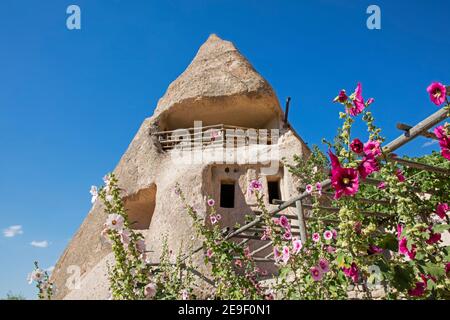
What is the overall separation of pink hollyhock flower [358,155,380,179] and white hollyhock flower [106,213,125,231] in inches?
60.7

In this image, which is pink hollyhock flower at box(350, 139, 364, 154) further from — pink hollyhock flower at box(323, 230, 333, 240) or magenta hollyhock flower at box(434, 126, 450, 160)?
pink hollyhock flower at box(323, 230, 333, 240)

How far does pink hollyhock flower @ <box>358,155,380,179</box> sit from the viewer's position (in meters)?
2.01

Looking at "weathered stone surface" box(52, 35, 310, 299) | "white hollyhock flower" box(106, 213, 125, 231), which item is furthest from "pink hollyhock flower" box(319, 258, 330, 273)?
"weathered stone surface" box(52, 35, 310, 299)

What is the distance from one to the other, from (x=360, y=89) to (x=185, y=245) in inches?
365

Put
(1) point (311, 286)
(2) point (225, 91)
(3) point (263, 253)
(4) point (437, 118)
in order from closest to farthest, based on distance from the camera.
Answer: (1) point (311, 286), (4) point (437, 118), (3) point (263, 253), (2) point (225, 91)


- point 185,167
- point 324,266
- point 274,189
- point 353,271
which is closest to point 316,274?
point 324,266

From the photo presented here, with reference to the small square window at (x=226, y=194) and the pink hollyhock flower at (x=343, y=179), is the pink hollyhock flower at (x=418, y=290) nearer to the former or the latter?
the pink hollyhock flower at (x=343, y=179)

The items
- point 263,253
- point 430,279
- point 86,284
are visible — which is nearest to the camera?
point 430,279

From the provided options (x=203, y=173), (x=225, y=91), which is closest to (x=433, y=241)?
(x=203, y=173)

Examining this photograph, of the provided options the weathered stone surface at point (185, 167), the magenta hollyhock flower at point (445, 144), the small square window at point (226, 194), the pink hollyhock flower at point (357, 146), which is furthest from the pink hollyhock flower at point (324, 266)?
the small square window at point (226, 194)

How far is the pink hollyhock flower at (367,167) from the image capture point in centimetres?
A: 201

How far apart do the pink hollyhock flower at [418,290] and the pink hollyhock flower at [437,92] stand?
130 cm
